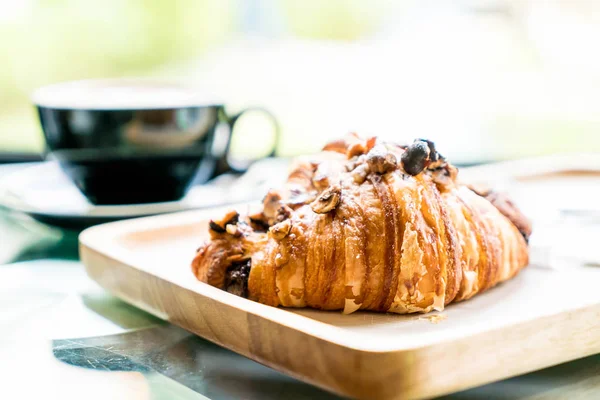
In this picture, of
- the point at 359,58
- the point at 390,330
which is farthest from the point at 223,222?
the point at 359,58

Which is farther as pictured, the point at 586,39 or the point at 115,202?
the point at 586,39

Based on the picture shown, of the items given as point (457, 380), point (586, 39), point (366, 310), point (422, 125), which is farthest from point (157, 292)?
point (586, 39)

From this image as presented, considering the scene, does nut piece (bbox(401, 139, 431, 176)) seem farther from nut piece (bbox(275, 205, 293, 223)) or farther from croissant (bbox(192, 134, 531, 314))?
nut piece (bbox(275, 205, 293, 223))

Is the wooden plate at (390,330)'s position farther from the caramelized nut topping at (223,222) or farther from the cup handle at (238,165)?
the cup handle at (238,165)

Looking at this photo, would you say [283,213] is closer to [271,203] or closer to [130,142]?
[271,203]

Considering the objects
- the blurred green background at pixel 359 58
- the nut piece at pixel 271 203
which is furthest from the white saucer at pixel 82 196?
the blurred green background at pixel 359 58

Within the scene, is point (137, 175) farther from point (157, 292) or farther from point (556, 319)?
point (556, 319)

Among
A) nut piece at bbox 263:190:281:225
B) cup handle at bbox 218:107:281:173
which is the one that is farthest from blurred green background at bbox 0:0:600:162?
nut piece at bbox 263:190:281:225
